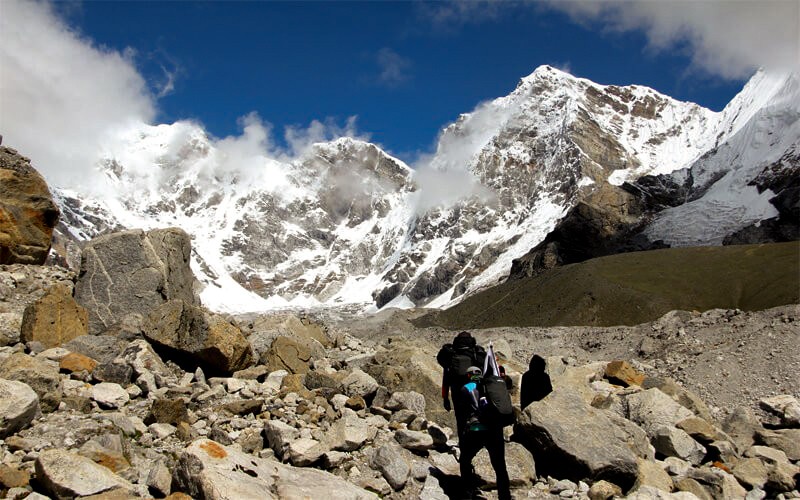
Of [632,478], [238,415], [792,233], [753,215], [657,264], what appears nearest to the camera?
[632,478]

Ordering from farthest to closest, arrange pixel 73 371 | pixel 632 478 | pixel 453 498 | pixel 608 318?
pixel 608 318 → pixel 73 371 → pixel 632 478 → pixel 453 498

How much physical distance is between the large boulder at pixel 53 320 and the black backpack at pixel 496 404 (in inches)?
398

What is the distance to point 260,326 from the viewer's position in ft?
62.8

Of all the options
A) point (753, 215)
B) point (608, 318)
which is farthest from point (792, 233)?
point (608, 318)

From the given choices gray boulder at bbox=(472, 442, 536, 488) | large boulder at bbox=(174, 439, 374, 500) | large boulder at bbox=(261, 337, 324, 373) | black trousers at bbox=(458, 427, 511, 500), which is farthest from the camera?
large boulder at bbox=(261, 337, 324, 373)

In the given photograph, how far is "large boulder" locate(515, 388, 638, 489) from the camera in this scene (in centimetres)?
1021

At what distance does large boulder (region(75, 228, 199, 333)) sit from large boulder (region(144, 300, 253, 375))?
3175 millimetres

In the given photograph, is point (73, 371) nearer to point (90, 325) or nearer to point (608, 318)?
point (90, 325)

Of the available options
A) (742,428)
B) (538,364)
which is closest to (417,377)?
(538,364)

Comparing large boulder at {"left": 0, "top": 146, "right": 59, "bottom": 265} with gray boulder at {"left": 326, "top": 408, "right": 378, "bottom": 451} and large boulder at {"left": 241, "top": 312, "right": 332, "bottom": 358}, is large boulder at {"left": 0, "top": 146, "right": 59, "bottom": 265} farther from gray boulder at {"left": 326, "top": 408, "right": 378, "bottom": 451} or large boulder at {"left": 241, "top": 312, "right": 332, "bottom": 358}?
gray boulder at {"left": 326, "top": 408, "right": 378, "bottom": 451}

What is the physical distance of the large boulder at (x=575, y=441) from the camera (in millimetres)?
10211

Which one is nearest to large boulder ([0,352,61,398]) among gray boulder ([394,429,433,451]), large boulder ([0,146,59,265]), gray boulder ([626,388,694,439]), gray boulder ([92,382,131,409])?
gray boulder ([92,382,131,409])

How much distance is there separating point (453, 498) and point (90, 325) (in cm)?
1156

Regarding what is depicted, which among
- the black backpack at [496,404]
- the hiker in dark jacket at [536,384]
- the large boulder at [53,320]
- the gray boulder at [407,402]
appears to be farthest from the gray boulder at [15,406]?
the hiker in dark jacket at [536,384]
